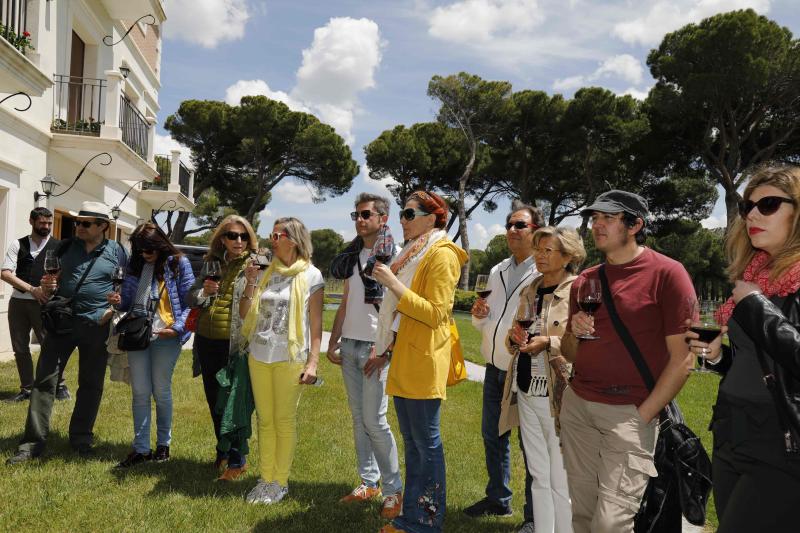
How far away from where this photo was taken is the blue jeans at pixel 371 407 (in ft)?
13.2

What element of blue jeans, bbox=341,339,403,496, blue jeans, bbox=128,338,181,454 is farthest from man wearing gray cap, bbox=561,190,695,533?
blue jeans, bbox=128,338,181,454

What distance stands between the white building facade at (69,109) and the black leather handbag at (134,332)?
478cm

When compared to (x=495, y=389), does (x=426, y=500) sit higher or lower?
lower

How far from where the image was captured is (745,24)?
2178 cm

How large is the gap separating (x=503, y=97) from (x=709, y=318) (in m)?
32.2

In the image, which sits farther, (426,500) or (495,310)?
(495,310)

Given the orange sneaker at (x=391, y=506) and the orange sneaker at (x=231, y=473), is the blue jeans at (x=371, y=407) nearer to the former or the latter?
the orange sneaker at (x=391, y=506)

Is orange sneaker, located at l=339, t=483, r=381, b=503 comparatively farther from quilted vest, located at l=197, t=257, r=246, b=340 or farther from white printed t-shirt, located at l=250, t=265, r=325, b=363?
quilted vest, located at l=197, t=257, r=246, b=340

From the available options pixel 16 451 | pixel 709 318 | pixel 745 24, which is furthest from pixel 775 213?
pixel 745 24

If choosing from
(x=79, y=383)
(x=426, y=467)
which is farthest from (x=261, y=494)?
(x=79, y=383)

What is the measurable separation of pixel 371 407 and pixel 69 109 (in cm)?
1170

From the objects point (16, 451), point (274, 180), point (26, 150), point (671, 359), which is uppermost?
point (274, 180)

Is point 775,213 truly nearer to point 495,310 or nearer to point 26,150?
point 495,310

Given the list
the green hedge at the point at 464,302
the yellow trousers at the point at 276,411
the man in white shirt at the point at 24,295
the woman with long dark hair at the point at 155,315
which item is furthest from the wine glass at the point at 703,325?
the green hedge at the point at 464,302
